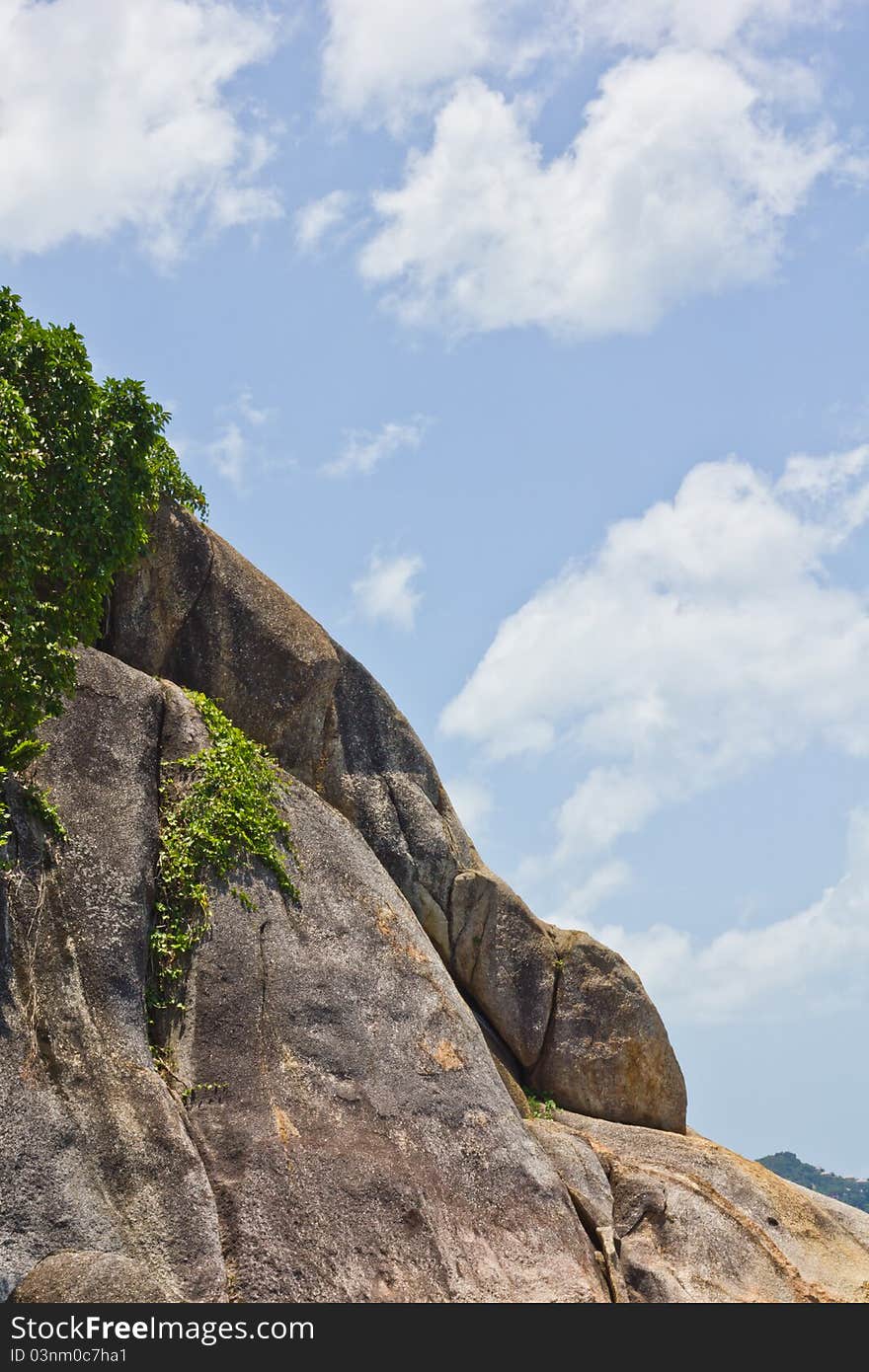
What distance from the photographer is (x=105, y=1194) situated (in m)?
16.4

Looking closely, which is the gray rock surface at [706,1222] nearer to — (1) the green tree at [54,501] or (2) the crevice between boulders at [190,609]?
(2) the crevice between boulders at [190,609]

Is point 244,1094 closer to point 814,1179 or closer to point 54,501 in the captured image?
point 54,501

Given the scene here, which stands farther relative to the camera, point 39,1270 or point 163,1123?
point 163,1123

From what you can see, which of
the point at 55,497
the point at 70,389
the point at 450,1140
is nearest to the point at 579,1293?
the point at 450,1140

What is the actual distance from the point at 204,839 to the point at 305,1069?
414 centimetres

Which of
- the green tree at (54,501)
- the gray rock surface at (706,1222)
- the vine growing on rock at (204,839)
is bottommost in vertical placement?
the gray rock surface at (706,1222)

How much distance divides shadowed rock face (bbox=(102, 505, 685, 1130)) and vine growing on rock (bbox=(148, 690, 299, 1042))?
2877 millimetres

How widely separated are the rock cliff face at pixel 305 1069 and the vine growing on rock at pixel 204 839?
12.5 inches

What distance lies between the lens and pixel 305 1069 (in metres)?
19.6

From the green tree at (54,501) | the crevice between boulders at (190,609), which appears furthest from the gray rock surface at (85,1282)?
the crevice between boulders at (190,609)

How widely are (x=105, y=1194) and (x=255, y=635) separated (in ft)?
43.3

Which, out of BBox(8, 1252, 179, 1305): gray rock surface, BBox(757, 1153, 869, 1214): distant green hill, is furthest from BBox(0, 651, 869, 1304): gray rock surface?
BBox(757, 1153, 869, 1214): distant green hill

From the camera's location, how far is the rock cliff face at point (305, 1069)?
54.8 feet

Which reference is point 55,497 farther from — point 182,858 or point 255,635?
point 255,635
